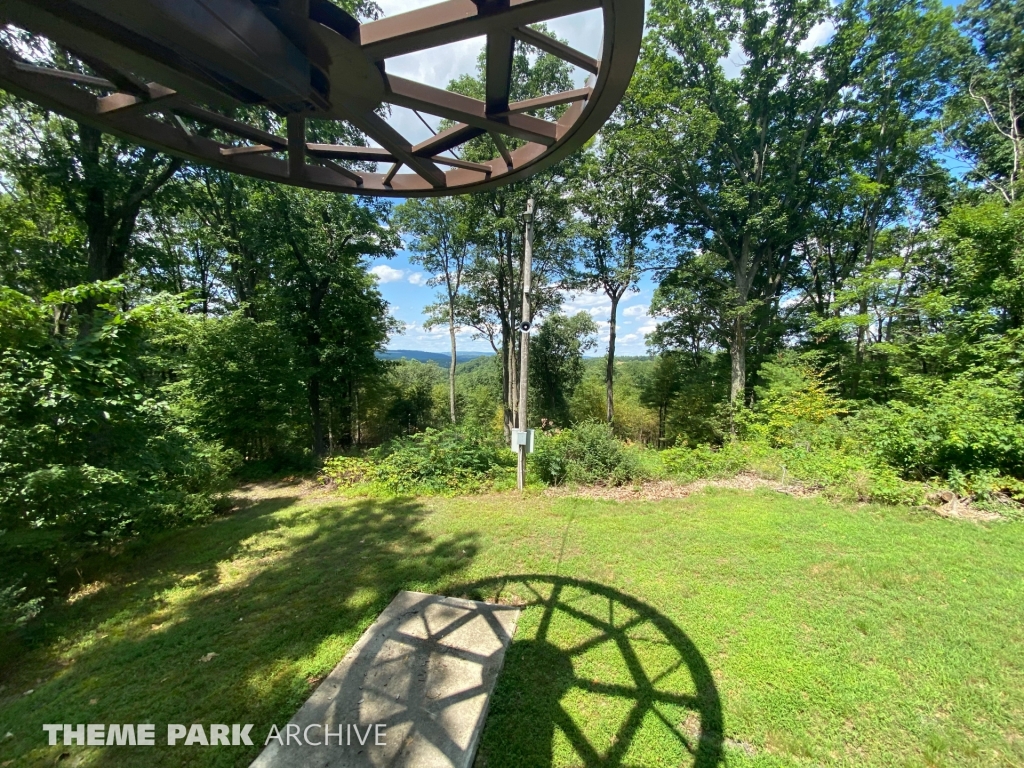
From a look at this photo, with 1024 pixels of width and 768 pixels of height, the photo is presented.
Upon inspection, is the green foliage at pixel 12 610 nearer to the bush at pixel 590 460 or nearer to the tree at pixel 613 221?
the bush at pixel 590 460

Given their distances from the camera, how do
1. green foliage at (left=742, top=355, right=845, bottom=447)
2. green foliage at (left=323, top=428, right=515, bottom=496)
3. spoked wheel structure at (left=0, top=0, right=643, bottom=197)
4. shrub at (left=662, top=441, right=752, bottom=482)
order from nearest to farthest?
spoked wheel structure at (left=0, top=0, right=643, bottom=197)
shrub at (left=662, top=441, right=752, bottom=482)
green foliage at (left=323, top=428, right=515, bottom=496)
green foliage at (left=742, top=355, right=845, bottom=447)

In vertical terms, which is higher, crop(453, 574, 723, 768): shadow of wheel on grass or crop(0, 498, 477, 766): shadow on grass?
crop(453, 574, 723, 768): shadow of wheel on grass

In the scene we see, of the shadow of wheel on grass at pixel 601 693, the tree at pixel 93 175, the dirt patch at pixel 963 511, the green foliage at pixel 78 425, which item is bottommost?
the shadow of wheel on grass at pixel 601 693

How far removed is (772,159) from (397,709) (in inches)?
634

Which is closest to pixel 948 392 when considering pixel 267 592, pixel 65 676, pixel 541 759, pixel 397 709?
pixel 541 759

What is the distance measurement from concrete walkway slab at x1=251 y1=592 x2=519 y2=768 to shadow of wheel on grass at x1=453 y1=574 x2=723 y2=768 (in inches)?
5.8

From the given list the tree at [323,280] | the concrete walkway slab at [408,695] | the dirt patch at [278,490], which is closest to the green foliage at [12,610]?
the concrete walkway slab at [408,695]

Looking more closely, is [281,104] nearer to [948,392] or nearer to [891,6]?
[948,392]

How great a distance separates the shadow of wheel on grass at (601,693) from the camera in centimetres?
190

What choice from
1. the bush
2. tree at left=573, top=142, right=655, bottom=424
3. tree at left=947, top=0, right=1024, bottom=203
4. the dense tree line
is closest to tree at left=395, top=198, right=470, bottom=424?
the dense tree line

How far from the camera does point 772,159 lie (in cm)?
1152

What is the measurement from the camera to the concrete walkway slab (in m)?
1.86

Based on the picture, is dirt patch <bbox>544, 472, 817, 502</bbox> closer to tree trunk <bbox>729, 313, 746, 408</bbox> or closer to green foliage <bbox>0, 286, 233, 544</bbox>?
green foliage <bbox>0, 286, 233, 544</bbox>

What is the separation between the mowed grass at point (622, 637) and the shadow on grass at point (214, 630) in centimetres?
2
